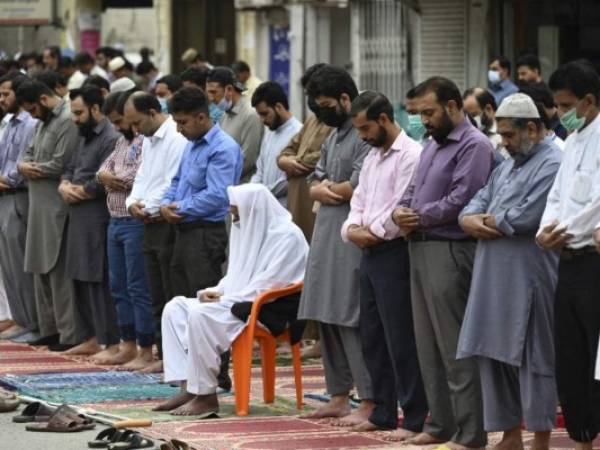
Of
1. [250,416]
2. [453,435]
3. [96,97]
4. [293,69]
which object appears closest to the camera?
[453,435]

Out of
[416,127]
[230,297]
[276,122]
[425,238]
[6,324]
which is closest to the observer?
[425,238]

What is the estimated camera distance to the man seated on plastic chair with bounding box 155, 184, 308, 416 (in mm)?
11858

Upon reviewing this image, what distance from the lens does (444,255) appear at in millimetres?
10453

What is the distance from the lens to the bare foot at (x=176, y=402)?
1209 cm

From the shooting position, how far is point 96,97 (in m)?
14.9

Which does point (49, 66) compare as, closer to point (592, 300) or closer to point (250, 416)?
point (250, 416)


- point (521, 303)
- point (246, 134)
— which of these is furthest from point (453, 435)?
point (246, 134)

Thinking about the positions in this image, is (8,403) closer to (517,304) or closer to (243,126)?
(517,304)

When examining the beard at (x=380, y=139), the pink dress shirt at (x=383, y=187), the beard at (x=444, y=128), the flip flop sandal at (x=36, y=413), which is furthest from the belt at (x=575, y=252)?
the flip flop sandal at (x=36, y=413)

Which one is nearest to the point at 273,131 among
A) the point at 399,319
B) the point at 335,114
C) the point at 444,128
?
the point at 335,114

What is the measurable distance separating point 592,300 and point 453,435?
149 centimetres

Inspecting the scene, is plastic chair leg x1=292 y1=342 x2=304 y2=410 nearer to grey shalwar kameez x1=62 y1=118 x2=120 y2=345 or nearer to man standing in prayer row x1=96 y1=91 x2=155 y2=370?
man standing in prayer row x1=96 y1=91 x2=155 y2=370

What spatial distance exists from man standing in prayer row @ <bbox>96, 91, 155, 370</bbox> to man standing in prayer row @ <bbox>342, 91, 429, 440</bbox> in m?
3.23

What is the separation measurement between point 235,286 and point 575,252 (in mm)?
3148
